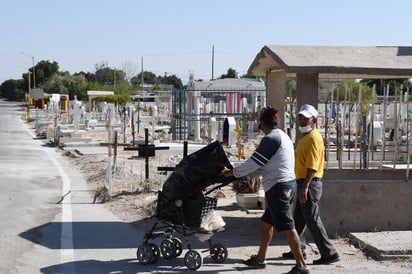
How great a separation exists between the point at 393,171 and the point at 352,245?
170 centimetres

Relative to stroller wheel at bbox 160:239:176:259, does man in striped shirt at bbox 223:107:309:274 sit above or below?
above

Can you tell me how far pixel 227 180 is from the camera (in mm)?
7758

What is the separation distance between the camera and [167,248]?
7.93 metres

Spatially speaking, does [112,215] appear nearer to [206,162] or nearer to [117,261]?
[117,261]

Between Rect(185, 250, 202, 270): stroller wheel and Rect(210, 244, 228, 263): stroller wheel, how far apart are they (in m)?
0.40

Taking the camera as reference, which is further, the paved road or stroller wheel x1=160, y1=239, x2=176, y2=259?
the paved road

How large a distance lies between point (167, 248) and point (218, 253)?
2.07ft

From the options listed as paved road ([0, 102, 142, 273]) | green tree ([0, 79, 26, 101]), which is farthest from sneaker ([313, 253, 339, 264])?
green tree ([0, 79, 26, 101])

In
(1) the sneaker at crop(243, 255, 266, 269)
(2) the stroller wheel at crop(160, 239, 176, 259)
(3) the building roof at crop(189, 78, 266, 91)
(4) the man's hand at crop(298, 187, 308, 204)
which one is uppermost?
(3) the building roof at crop(189, 78, 266, 91)

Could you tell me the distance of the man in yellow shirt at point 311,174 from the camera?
299 inches

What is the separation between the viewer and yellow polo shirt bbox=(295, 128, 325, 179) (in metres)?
7.60

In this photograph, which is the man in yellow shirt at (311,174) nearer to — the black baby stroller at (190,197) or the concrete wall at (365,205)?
the black baby stroller at (190,197)

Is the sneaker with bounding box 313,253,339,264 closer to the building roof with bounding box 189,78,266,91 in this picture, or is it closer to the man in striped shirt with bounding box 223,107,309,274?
the man in striped shirt with bounding box 223,107,309,274

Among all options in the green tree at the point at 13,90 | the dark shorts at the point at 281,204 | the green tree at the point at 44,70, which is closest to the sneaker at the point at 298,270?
the dark shorts at the point at 281,204
